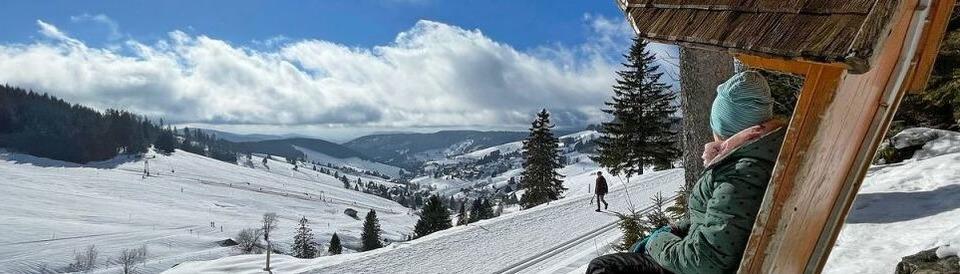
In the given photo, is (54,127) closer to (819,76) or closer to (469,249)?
(469,249)

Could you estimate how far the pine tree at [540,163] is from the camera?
36.5 m

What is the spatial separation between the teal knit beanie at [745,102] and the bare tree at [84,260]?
312 feet

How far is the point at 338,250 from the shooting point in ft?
212

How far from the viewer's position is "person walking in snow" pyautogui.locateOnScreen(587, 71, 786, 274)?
76.1 inches

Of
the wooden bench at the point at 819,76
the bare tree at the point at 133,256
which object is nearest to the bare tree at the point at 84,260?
the bare tree at the point at 133,256

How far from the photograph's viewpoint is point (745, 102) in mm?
2125

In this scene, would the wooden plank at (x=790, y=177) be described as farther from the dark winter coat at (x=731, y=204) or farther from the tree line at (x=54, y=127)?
the tree line at (x=54, y=127)

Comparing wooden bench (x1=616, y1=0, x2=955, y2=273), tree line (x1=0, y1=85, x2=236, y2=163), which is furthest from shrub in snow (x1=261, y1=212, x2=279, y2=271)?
tree line (x1=0, y1=85, x2=236, y2=163)

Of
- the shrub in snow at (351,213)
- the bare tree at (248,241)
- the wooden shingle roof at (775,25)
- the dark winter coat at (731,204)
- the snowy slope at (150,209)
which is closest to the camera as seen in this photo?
the wooden shingle roof at (775,25)

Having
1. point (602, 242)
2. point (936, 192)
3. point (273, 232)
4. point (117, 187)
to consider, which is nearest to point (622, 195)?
point (602, 242)

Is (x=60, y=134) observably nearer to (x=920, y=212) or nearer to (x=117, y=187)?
(x=117, y=187)

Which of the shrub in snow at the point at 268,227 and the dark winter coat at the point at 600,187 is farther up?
the dark winter coat at the point at 600,187

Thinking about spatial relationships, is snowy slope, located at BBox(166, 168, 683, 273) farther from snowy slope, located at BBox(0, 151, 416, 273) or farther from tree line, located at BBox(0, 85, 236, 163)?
tree line, located at BBox(0, 85, 236, 163)

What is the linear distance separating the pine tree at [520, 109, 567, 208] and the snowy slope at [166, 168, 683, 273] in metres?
16.2
